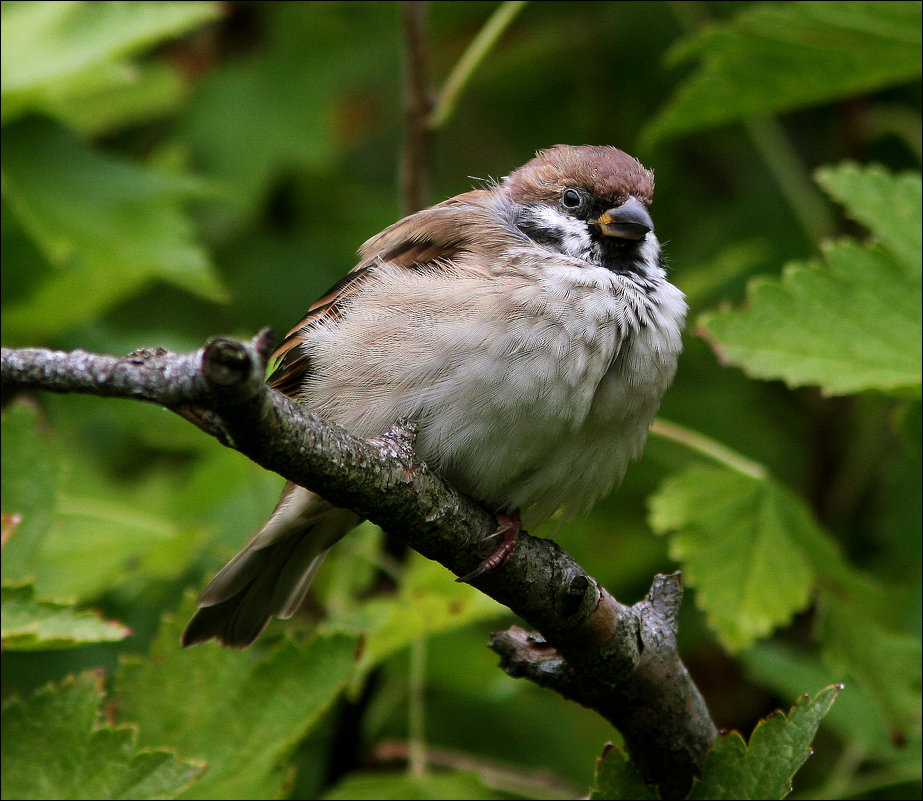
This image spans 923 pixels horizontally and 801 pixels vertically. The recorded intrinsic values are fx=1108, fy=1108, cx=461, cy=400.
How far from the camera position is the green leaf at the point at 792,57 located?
3.26 metres

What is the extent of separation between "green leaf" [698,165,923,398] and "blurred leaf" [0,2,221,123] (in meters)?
2.03

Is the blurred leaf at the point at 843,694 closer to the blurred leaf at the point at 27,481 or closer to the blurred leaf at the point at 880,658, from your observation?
the blurred leaf at the point at 880,658

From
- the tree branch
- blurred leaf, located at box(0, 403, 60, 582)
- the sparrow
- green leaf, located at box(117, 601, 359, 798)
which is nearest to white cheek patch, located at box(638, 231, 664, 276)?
the sparrow

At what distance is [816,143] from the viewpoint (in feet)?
17.1

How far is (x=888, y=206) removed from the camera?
3.08 meters

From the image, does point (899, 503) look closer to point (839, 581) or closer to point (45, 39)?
point (839, 581)

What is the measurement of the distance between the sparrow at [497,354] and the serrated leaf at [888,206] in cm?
55

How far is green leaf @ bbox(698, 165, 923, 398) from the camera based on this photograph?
9.66 feet

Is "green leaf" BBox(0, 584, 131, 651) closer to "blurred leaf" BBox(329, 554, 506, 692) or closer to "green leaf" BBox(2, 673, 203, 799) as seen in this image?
"green leaf" BBox(2, 673, 203, 799)

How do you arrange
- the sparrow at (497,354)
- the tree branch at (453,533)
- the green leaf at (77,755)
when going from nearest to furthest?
the tree branch at (453,533) < the green leaf at (77,755) < the sparrow at (497,354)

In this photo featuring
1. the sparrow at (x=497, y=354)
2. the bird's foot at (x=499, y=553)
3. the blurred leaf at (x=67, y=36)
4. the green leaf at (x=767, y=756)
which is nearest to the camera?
the green leaf at (x=767, y=756)

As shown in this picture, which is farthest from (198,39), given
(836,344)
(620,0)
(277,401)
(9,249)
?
(277,401)

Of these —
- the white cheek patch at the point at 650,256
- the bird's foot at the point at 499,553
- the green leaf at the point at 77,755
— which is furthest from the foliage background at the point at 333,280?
the bird's foot at the point at 499,553

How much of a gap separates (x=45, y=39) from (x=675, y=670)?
2.75m
